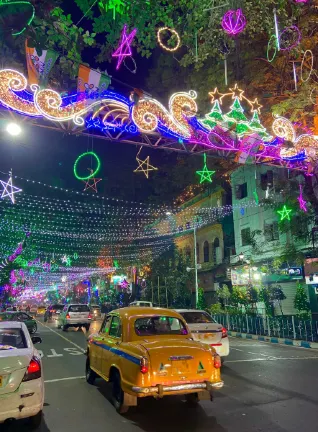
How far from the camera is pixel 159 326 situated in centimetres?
748

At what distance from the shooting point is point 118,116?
10883 millimetres

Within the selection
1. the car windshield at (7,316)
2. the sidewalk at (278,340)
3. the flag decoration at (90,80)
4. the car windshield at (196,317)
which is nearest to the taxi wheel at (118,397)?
the car windshield at (196,317)

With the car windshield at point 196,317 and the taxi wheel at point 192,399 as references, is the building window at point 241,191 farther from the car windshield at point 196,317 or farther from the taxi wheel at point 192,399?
the taxi wheel at point 192,399

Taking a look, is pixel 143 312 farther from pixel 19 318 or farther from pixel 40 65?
pixel 19 318

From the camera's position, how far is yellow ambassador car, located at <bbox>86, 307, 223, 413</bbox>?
5.91 m

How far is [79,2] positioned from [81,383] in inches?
312

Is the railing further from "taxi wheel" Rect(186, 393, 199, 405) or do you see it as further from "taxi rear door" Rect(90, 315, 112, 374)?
"taxi rear door" Rect(90, 315, 112, 374)

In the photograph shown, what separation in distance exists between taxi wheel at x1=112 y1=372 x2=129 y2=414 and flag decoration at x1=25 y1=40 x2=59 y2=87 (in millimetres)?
7144

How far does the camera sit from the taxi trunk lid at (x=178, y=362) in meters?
5.96

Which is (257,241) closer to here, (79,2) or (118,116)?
(118,116)

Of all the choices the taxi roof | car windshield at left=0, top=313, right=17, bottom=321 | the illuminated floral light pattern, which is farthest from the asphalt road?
car windshield at left=0, top=313, right=17, bottom=321

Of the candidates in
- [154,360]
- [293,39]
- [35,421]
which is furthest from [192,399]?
[293,39]

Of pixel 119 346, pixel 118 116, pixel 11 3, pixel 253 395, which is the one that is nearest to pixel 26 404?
pixel 119 346

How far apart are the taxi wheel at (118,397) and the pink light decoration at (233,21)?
9465mm
